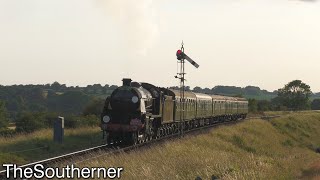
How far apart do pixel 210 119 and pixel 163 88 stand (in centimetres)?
2161

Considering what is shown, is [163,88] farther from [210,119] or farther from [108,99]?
[210,119]

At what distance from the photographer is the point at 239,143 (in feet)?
130

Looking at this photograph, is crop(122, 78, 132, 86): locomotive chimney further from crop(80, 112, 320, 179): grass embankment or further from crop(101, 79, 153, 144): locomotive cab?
crop(80, 112, 320, 179): grass embankment

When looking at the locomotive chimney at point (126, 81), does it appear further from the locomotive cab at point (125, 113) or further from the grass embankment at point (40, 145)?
the grass embankment at point (40, 145)

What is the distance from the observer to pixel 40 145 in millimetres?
25031

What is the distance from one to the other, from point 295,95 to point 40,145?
132798 mm

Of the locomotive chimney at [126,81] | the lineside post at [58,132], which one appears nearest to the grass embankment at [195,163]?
the locomotive chimney at [126,81]

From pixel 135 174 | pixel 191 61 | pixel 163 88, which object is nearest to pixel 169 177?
pixel 135 174

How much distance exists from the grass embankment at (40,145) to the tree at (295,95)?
122m

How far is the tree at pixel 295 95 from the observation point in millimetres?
144750

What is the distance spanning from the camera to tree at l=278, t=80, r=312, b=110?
475ft

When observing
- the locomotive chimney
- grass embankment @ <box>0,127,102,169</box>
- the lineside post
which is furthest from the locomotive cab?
the lineside post

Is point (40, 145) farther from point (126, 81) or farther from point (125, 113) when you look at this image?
point (126, 81)

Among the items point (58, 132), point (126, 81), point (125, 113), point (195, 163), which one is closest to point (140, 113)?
point (125, 113)
